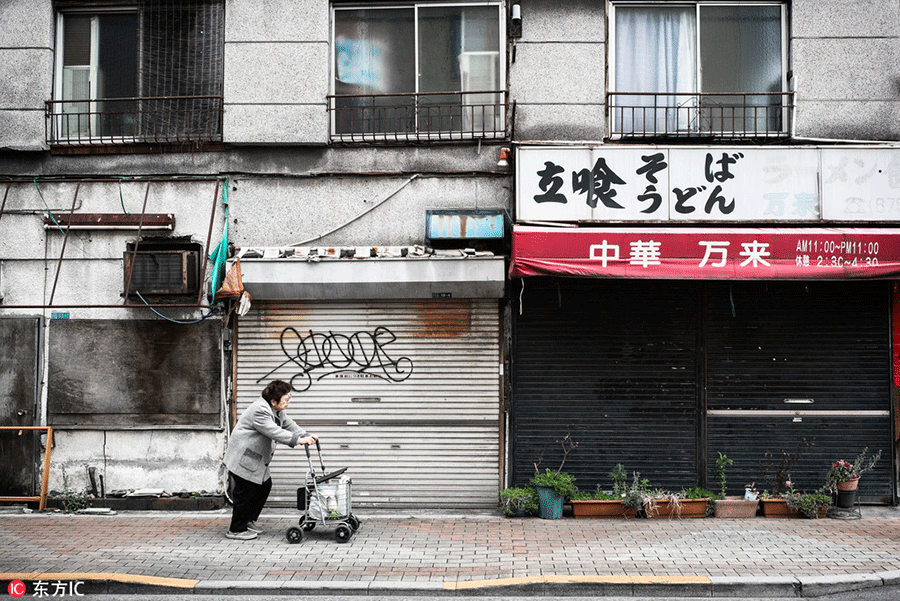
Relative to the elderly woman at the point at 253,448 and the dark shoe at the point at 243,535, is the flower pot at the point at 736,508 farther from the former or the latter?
the dark shoe at the point at 243,535

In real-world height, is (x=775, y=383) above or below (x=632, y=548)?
above

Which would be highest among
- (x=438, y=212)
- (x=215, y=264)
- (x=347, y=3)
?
(x=347, y=3)

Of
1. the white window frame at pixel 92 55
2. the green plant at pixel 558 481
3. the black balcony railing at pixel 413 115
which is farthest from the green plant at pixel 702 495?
the white window frame at pixel 92 55

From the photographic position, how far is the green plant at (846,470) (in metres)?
9.44

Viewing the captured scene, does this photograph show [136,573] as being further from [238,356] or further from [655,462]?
[655,462]

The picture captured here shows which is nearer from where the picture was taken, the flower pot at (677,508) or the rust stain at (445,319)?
the flower pot at (677,508)

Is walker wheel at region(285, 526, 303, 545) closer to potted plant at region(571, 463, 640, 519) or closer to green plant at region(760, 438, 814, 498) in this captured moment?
potted plant at region(571, 463, 640, 519)

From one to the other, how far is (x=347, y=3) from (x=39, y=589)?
8.13 m

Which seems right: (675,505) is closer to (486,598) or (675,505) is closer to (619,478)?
(619,478)

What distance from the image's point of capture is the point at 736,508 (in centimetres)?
938

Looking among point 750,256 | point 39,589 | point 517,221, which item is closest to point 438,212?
point 517,221

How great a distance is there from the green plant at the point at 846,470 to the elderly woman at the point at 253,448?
21.7 ft

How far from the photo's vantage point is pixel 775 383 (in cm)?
987

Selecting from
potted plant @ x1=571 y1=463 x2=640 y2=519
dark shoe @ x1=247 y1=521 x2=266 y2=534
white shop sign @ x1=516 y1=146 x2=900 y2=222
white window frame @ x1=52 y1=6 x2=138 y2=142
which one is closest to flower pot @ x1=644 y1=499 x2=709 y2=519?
potted plant @ x1=571 y1=463 x2=640 y2=519
